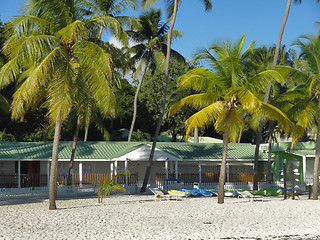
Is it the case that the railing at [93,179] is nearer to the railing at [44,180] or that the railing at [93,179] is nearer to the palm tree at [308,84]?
the railing at [44,180]

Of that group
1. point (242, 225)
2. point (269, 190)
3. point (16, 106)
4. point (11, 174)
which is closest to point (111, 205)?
point (16, 106)

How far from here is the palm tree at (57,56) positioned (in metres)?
17.5

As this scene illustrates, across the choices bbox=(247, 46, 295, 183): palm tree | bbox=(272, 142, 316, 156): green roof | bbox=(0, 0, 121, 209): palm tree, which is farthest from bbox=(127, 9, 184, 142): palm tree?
bbox=(0, 0, 121, 209): palm tree

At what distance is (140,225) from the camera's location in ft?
48.1

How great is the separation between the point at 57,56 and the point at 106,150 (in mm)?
16314

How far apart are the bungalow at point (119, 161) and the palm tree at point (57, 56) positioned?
12.3 metres

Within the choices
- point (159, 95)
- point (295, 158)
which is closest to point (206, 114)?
point (295, 158)

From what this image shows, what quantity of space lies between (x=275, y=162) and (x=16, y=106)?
24.2 meters

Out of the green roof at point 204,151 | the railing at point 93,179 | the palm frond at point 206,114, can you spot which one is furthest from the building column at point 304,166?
the palm frond at point 206,114

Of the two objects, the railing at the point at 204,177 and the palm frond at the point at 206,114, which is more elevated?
the palm frond at the point at 206,114

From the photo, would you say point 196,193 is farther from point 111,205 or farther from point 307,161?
point 307,161

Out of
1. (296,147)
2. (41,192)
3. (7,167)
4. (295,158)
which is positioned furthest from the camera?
(296,147)

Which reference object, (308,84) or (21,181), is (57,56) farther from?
(21,181)

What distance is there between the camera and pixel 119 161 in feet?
114
